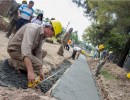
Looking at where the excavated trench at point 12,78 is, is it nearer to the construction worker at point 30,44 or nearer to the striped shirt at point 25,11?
the construction worker at point 30,44

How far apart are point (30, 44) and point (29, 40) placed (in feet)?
0.26

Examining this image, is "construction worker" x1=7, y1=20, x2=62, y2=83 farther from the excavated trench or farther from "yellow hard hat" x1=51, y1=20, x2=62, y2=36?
the excavated trench

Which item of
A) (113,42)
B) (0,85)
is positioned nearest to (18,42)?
(0,85)

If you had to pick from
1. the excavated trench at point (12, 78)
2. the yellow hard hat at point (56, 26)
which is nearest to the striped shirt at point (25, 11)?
the excavated trench at point (12, 78)

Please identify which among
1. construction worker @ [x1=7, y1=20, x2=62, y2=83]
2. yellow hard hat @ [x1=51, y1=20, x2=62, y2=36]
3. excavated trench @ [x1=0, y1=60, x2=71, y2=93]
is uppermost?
yellow hard hat @ [x1=51, y1=20, x2=62, y2=36]

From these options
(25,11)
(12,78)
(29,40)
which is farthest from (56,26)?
(25,11)

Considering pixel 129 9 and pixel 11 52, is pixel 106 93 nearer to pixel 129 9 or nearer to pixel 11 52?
pixel 11 52

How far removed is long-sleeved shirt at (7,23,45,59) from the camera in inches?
159

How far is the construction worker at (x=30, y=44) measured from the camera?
4012mm

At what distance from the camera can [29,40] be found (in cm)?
411

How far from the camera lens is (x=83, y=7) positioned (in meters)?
33.7

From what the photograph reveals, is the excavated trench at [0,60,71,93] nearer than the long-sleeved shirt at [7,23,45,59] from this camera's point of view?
No

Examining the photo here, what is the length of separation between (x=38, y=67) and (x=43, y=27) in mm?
969

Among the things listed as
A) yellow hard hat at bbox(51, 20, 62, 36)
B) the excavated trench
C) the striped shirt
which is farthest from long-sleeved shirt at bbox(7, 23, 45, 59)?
the striped shirt
